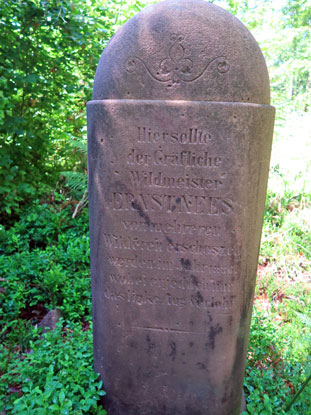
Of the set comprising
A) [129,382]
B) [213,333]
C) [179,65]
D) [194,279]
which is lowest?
[129,382]

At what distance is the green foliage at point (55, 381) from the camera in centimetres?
185

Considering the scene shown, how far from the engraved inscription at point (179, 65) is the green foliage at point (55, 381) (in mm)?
1700

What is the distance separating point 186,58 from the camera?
1.59 meters

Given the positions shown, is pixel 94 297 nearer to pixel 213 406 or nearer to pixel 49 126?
pixel 213 406

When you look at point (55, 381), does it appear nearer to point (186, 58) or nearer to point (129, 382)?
point (129, 382)

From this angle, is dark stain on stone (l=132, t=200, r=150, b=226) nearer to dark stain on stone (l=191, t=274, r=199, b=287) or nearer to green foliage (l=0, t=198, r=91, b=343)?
dark stain on stone (l=191, t=274, r=199, b=287)

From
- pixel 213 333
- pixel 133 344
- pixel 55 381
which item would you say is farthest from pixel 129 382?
pixel 213 333

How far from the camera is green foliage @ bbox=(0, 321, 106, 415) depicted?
1847 mm

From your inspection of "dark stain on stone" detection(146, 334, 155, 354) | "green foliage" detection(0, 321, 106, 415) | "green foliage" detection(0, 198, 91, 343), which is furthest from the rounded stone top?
"green foliage" detection(0, 198, 91, 343)

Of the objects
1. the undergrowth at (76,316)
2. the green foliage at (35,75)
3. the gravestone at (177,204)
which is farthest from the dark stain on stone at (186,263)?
the green foliage at (35,75)

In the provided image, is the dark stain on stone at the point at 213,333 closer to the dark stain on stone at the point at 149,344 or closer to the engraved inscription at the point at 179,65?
the dark stain on stone at the point at 149,344

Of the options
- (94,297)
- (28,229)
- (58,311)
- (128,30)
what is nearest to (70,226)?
(28,229)

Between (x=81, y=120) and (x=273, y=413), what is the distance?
537 centimetres

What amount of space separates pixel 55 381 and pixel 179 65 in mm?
1880
